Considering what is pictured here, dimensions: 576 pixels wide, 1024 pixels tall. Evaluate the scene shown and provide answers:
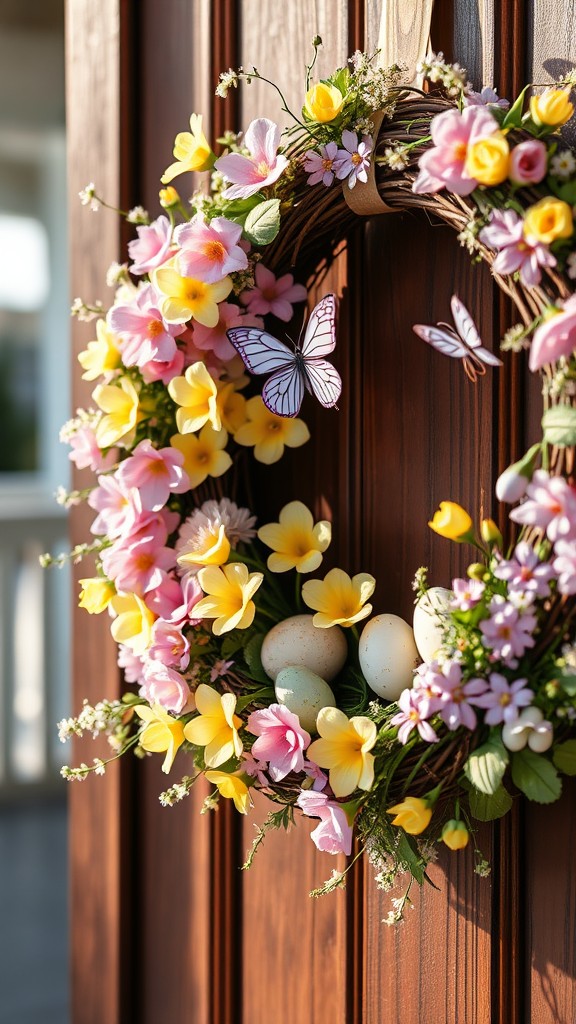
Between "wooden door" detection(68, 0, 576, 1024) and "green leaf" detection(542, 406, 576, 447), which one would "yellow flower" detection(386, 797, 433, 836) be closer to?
"wooden door" detection(68, 0, 576, 1024)

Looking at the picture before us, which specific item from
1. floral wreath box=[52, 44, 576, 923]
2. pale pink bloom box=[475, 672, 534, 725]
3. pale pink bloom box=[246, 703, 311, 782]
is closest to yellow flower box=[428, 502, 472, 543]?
floral wreath box=[52, 44, 576, 923]

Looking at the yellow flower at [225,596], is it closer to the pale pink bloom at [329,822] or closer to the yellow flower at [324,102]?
the pale pink bloom at [329,822]

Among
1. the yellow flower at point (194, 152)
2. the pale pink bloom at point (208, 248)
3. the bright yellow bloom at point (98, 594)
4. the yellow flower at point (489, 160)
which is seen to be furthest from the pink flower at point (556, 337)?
the bright yellow bloom at point (98, 594)

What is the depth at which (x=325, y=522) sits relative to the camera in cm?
98

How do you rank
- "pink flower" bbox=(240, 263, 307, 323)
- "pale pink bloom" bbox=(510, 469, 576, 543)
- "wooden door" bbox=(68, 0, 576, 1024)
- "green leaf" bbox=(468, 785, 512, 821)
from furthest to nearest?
1. "pink flower" bbox=(240, 263, 307, 323)
2. "wooden door" bbox=(68, 0, 576, 1024)
3. "green leaf" bbox=(468, 785, 512, 821)
4. "pale pink bloom" bbox=(510, 469, 576, 543)

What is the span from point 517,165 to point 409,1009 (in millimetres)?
845

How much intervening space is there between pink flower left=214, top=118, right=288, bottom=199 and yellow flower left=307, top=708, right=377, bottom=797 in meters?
0.50

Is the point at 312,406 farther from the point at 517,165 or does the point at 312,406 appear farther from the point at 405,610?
the point at 517,165

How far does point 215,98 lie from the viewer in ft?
4.06

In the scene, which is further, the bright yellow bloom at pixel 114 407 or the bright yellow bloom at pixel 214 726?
the bright yellow bloom at pixel 114 407

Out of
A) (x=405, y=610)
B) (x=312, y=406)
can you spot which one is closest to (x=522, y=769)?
(x=405, y=610)

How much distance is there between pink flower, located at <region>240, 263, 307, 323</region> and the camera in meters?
1.02

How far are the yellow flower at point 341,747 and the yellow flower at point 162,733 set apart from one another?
17 cm

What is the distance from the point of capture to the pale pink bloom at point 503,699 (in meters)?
0.76
